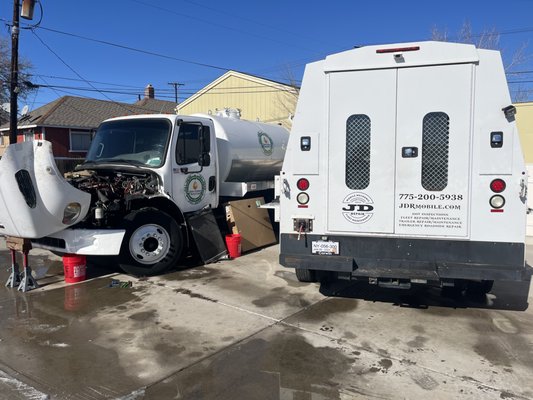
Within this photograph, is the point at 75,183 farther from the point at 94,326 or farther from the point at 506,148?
the point at 506,148

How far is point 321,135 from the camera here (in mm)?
5414

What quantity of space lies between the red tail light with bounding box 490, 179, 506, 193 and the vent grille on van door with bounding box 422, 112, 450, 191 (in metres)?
0.46

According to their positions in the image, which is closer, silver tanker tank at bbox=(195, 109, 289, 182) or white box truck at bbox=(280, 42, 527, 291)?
white box truck at bbox=(280, 42, 527, 291)

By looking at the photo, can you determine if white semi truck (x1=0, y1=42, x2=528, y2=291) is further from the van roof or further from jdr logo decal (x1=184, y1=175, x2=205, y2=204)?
jdr logo decal (x1=184, y1=175, x2=205, y2=204)

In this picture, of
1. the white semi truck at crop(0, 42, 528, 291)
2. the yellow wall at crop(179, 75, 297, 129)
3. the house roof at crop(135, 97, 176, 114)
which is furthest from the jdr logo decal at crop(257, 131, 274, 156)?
the house roof at crop(135, 97, 176, 114)

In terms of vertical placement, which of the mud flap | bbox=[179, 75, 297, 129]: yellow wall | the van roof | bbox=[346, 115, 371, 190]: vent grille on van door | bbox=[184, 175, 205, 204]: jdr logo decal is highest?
bbox=[179, 75, 297, 129]: yellow wall

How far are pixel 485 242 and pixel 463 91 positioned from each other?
1622mm

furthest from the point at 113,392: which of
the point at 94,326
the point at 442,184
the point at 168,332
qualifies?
the point at 442,184

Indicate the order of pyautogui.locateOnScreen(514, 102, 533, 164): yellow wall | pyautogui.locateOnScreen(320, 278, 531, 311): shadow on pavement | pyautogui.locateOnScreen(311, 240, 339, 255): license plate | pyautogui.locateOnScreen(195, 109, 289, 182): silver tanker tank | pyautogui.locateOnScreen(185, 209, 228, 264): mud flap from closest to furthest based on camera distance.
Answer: pyautogui.locateOnScreen(311, 240, 339, 255): license plate
pyautogui.locateOnScreen(320, 278, 531, 311): shadow on pavement
pyautogui.locateOnScreen(185, 209, 228, 264): mud flap
pyautogui.locateOnScreen(195, 109, 289, 182): silver tanker tank
pyautogui.locateOnScreen(514, 102, 533, 164): yellow wall

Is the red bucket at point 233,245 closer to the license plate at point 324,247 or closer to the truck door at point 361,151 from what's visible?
the license plate at point 324,247

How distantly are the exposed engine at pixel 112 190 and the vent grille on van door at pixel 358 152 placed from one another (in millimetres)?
3731

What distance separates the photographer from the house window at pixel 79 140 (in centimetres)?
3247

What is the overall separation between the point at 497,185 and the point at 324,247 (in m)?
1.97

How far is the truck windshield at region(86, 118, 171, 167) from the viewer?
7.99m
